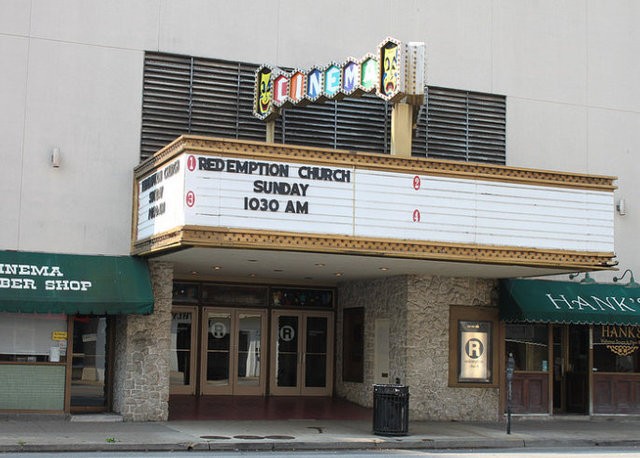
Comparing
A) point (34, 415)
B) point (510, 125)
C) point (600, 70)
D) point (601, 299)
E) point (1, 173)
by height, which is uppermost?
point (600, 70)

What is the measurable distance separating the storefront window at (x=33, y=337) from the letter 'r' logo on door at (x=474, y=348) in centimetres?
889

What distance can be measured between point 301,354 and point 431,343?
203 inches

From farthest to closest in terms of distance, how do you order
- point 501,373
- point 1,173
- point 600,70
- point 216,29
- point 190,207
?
point 600,70
point 501,373
point 216,29
point 1,173
point 190,207

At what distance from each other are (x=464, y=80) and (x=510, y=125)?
1.58 m

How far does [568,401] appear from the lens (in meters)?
23.6

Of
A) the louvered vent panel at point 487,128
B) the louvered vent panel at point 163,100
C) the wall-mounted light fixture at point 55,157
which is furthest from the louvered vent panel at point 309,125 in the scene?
the wall-mounted light fixture at point 55,157

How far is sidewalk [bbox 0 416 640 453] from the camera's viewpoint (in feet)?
52.8

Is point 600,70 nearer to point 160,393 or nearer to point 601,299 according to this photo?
point 601,299

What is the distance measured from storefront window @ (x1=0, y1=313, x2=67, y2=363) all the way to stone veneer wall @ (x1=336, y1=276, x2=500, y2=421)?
7.34m

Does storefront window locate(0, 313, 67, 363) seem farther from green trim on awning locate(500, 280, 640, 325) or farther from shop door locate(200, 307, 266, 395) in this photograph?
green trim on awning locate(500, 280, 640, 325)

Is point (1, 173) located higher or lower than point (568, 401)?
higher

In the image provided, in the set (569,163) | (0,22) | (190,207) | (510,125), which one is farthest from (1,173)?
(569,163)

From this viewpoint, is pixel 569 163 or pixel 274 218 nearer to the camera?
pixel 274 218

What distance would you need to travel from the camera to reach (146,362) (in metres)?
19.6
